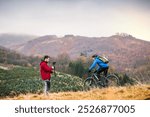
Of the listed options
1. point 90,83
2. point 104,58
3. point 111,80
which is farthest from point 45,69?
point 111,80

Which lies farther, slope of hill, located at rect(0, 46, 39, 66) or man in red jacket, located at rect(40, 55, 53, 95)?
slope of hill, located at rect(0, 46, 39, 66)

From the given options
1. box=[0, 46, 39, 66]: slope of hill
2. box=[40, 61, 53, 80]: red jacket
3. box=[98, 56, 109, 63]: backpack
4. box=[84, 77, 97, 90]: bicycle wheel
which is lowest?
box=[0, 46, 39, 66]: slope of hill

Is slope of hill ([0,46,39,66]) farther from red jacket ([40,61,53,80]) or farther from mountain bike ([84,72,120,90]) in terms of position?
red jacket ([40,61,53,80])

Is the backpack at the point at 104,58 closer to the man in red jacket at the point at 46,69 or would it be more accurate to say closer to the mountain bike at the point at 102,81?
the mountain bike at the point at 102,81

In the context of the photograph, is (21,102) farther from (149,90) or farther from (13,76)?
(13,76)

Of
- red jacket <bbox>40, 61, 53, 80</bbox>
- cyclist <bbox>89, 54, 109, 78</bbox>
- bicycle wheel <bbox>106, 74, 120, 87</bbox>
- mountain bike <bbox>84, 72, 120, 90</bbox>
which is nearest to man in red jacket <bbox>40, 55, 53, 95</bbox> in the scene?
red jacket <bbox>40, 61, 53, 80</bbox>

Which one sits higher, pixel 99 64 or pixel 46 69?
pixel 99 64

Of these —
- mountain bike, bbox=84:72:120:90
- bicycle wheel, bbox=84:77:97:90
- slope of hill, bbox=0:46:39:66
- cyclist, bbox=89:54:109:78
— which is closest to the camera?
cyclist, bbox=89:54:109:78

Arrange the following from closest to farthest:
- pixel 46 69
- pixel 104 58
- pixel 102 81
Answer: pixel 46 69, pixel 104 58, pixel 102 81

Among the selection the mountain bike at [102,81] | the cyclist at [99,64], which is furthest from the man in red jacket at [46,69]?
the mountain bike at [102,81]

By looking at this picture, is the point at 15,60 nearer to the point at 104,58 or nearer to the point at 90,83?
the point at 90,83

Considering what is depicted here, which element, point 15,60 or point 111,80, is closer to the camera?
point 111,80

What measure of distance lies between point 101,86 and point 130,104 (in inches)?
258

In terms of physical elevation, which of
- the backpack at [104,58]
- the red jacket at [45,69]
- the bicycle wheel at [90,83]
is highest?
the backpack at [104,58]
